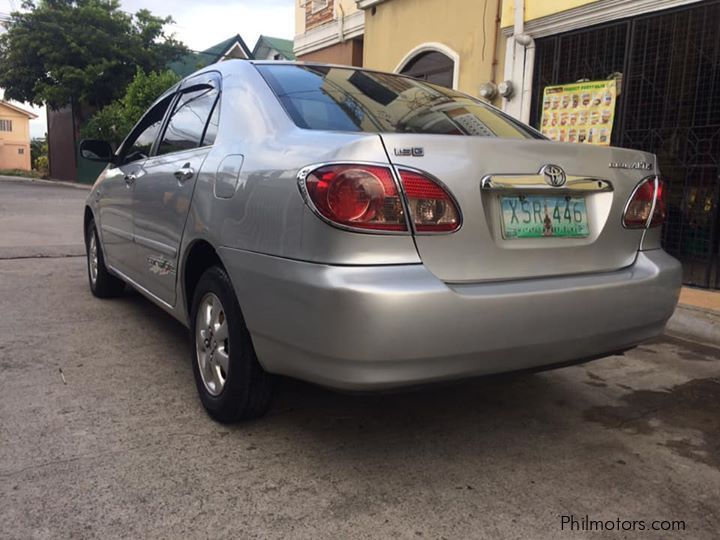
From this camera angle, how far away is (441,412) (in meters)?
2.89

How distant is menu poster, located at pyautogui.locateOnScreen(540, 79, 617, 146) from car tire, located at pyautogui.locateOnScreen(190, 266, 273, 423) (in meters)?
4.88

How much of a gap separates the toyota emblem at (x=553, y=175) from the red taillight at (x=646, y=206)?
0.38 metres

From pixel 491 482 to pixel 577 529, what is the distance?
13.9 inches

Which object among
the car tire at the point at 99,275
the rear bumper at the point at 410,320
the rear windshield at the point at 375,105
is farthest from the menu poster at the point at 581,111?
the rear bumper at the point at 410,320

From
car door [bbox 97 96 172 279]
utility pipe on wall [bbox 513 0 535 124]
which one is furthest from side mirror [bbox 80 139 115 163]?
utility pipe on wall [bbox 513 0 535 124]

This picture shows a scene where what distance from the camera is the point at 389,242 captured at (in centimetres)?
201

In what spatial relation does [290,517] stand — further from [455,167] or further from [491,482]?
[455,167]

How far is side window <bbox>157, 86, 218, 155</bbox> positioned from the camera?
3094mm

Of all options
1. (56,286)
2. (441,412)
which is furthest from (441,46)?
(441,412)

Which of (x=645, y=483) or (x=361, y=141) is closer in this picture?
(x=361, y=141)

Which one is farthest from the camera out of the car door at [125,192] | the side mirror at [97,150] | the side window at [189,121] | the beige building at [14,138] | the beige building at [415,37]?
the beige building at [14,138]

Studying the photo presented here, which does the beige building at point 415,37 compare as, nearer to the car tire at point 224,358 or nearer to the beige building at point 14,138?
the car tire at point 224,358

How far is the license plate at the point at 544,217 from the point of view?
2.21 metres

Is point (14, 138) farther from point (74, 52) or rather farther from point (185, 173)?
point (185, 173)
